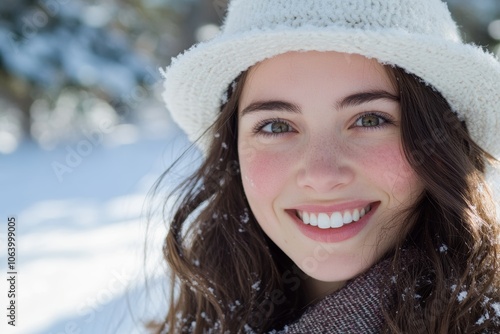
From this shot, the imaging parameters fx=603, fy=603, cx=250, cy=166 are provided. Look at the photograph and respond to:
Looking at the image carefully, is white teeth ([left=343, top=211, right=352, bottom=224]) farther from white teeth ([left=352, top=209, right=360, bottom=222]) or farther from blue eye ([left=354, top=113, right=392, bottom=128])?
blue eye ([left=354, top=113, right=392, bottom=128])

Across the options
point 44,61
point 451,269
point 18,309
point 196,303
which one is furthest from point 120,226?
point 451,269

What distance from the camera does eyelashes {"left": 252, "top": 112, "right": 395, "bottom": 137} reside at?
149 cm

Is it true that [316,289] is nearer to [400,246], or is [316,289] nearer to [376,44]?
[400,246]

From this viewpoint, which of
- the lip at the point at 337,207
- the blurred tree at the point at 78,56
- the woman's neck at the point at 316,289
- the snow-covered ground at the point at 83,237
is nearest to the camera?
the lip at the point at 337,207

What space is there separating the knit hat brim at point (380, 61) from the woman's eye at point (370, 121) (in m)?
0.14

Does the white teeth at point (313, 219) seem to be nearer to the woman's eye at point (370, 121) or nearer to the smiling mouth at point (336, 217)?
the smiling mouth at point (336, 217)

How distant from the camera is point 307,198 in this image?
1.51 metres

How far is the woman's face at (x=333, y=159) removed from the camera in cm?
145

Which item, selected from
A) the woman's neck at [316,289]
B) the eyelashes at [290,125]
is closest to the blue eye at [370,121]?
the eyelashes at [290,125]

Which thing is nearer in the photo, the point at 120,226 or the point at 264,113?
the point at 264,113

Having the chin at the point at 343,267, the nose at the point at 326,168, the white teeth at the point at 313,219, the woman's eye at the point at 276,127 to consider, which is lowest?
the chin at the point at 343,267

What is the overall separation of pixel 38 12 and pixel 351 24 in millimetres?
5486

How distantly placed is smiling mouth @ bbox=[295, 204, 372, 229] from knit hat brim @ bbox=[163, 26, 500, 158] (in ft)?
1.19

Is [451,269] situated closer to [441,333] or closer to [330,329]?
[441,333]
